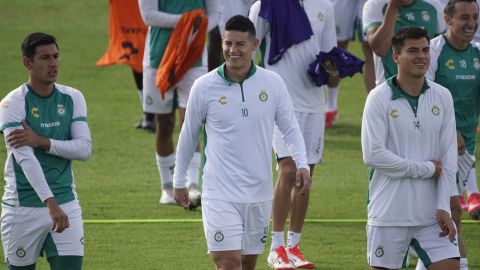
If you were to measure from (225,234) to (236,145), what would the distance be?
0.63 metres

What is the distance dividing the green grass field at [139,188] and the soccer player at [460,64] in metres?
1.41

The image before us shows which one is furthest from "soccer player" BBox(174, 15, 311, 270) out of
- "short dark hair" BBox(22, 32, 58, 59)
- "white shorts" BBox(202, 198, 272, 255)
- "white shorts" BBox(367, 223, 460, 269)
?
"short dark hair" BBox(22, 32, 58, 59)

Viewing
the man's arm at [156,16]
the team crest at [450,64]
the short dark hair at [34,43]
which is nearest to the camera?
the short dark hair at [34,43]

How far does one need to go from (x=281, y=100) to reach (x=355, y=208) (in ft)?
13.8

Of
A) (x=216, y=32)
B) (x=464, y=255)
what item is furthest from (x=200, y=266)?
(x=216, y=32)

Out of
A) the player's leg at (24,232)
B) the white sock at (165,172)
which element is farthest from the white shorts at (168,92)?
the player's leg at (24,232)

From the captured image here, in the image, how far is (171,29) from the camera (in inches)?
513

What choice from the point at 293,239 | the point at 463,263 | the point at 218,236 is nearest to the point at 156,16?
the point at 293,239

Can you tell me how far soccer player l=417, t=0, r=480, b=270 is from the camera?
1020 cm

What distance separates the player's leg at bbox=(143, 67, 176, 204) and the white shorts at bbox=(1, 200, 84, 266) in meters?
4.36

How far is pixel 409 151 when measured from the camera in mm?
8883

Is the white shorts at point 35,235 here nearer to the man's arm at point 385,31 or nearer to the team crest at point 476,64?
the team crest at point 476,64

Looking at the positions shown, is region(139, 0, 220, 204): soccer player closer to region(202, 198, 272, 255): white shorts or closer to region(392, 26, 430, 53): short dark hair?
region(202, 198, 272, 255): white shorts

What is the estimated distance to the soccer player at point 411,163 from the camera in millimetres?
8797
